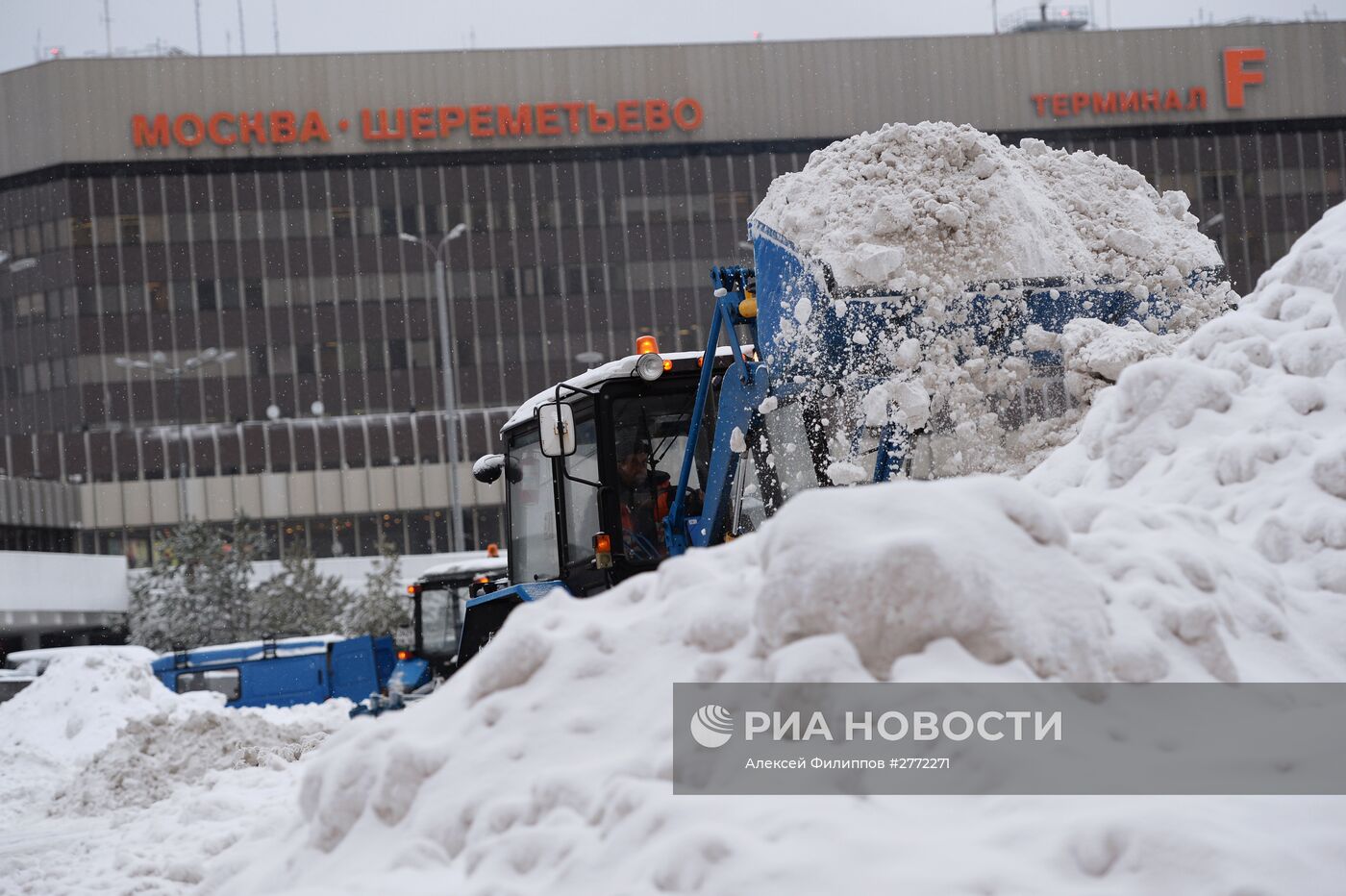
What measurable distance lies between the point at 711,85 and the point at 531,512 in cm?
4348

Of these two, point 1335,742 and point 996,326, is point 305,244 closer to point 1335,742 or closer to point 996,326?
point 996,326

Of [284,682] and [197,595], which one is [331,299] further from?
[284,682]

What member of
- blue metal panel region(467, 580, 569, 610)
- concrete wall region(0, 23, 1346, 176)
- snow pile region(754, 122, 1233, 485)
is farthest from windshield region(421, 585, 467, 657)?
concrete wall region(0, 23, 1346, 176)

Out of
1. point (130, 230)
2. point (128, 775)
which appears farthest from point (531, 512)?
point (130, 230)

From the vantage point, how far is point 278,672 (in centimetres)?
1880

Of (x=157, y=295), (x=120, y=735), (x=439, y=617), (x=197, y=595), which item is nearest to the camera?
(x=120, y=735)

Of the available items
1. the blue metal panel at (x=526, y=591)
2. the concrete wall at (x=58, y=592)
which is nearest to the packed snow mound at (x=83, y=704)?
the blue metal panel at (x=526, y=591)

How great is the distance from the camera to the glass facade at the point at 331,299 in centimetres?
5003

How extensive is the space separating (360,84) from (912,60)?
1951 cm

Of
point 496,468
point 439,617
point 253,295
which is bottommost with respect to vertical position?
point 439,617

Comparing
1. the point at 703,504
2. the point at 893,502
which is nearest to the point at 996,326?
the point at 703,504

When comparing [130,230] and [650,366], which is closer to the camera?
[650,366]

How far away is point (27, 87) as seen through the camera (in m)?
50.0

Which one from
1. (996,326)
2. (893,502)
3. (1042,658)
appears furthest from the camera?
(996,326)
